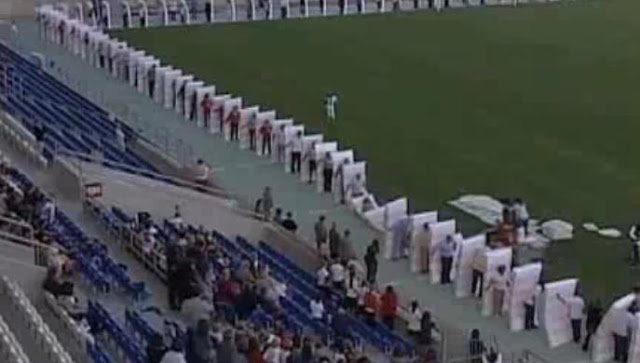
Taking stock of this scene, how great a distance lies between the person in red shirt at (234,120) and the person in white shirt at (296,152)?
2539mm

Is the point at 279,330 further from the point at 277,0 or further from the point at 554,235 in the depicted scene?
the point at 277,0

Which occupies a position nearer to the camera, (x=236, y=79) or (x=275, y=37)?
(x=236, y=79)

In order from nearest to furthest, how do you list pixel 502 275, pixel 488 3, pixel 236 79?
pixel 502 275 < pixel 236 79 < pixel 488 3

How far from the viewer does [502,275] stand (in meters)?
21.1

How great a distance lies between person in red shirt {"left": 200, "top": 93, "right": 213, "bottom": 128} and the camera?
32.2 metres

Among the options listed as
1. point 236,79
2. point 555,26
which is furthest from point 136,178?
point 555,26

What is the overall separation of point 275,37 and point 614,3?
1227 cm

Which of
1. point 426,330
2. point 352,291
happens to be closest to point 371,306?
point 352,291

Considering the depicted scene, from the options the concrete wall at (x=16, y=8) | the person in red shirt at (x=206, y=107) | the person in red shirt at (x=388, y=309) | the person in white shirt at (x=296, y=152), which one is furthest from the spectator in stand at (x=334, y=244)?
the concrete wall at (x=16, y=8)

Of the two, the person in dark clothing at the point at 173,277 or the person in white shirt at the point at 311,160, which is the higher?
the person in dark clothing at the point at 173,277

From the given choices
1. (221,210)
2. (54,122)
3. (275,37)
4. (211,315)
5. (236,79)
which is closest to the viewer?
(211,315)

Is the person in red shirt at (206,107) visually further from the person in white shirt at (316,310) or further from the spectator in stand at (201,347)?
the spectator in stand at (201,347)

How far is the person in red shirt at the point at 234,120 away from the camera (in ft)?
102

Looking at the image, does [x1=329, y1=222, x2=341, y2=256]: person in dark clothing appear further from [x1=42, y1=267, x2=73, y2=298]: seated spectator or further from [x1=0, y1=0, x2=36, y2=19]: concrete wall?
[x1=0, y1=0, x2=36, y2=19]: concrete wall
